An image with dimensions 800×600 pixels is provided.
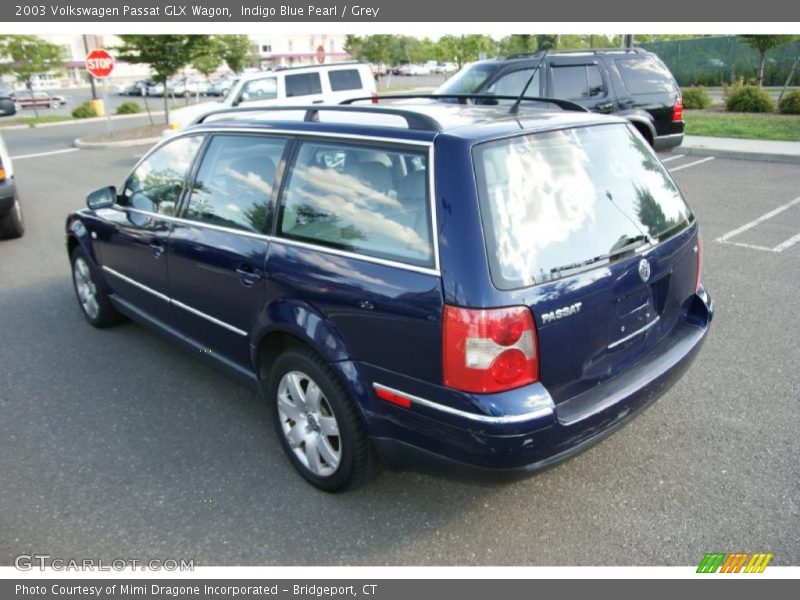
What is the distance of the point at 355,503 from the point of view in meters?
3.06

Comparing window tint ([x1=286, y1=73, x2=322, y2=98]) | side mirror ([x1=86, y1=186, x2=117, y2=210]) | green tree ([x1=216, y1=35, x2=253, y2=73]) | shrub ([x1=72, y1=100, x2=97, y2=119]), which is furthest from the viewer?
green tree ([x1=216, y1=35, x2=253, y2=73])

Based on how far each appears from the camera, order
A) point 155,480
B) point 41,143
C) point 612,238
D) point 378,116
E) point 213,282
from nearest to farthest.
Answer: point 612,238 < point 378,116 < point 155,480 < point 213,282 < point 41,143

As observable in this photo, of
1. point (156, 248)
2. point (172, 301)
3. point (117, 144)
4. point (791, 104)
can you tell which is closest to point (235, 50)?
point (117, 144)

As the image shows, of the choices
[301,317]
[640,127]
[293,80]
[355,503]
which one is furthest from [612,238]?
[293,80]

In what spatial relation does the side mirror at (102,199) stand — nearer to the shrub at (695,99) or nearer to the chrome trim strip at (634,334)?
the chrome trim strip at (634,334)

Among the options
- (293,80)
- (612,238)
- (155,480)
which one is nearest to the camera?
(612,238)

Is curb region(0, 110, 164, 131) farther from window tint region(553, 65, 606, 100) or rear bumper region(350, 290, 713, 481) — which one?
rear bumper region(350, 290, 713, 481)

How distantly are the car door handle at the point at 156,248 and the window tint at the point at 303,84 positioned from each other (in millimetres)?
10262

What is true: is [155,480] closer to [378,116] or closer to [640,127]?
[378,116]

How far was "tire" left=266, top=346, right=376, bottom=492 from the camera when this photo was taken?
2840mm

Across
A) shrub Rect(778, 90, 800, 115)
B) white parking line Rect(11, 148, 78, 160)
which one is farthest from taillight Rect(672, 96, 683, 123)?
white parking line Rect(11, 148, 78, 160)

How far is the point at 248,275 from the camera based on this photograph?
323 centimetres

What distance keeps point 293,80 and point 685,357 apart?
1217 cm

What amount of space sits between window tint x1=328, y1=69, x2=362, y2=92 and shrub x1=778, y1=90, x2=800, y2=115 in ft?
37.3
